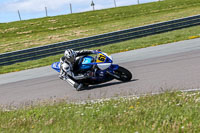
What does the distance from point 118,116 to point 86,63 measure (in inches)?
178

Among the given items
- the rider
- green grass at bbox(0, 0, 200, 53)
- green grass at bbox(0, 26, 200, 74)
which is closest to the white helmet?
the rider

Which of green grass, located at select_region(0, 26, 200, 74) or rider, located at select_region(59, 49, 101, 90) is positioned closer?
rider, located at select_region(59, 49, 101, 90)

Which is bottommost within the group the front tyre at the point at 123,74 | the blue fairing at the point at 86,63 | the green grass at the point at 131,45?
the green grass at the point at 131,45

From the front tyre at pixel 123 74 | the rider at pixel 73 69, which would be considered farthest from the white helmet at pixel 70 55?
the front tyre at pixel 123 74

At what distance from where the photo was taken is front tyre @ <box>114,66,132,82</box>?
1043 centimetres

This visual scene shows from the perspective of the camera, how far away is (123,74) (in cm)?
1052

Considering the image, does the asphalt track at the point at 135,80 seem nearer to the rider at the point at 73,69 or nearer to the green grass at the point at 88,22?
the rider at the point at 73,69

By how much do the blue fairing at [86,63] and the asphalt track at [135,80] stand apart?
667 millimetres

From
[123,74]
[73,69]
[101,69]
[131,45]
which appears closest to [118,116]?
[101,69]

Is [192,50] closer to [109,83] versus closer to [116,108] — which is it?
[109,83]

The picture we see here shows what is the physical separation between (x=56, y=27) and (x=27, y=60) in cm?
1859

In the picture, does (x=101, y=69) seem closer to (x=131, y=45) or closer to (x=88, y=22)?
(x=131, y=45)

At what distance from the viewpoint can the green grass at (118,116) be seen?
522cm

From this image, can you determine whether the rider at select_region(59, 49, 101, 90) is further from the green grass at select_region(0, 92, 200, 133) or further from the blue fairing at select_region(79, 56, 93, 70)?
the green grass at select_region(0, 92, 200, 133)
